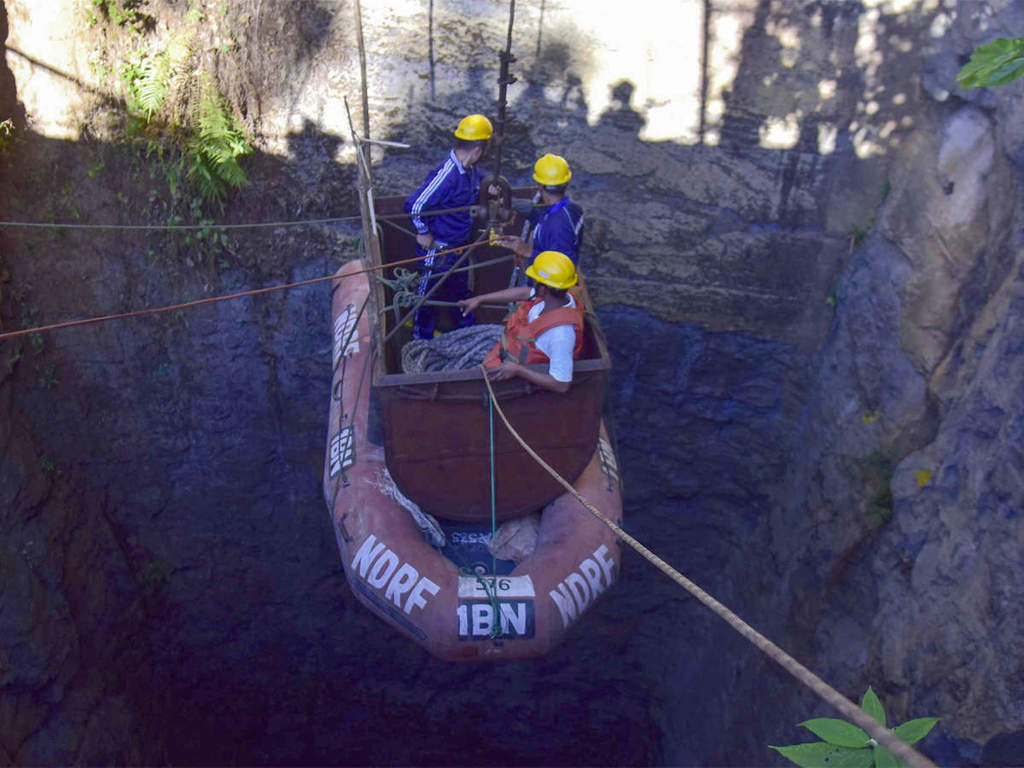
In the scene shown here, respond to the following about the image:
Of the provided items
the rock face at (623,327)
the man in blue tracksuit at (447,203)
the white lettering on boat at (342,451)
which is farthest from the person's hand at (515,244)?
the rock face at (623,327)

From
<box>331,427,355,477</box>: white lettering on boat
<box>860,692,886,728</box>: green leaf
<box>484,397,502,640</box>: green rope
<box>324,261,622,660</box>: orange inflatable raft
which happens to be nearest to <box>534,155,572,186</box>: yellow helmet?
<box>324,261,622,660</box>: orange inflatable raft

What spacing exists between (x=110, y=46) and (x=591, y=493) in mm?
5176

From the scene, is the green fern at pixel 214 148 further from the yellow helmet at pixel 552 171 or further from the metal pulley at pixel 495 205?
the yellow helmet at pixel 552 171

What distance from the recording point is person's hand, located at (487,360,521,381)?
393cm

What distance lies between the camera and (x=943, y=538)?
471 cm

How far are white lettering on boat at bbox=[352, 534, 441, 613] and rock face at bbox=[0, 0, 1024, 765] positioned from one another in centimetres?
294

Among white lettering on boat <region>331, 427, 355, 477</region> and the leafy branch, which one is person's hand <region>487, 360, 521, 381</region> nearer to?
white lettering on boat <region>331, 427, 355, 477</region>

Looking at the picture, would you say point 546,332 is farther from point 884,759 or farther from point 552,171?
point 884,759

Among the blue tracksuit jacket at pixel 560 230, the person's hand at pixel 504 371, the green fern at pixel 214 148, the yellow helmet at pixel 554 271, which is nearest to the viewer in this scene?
the person's hand at pixel 504 371

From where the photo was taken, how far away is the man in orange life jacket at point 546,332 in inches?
157

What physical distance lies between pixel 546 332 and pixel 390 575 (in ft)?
4.89

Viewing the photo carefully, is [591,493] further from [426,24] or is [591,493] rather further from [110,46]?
[110,46]

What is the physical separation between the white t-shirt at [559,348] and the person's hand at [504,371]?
0.19 m

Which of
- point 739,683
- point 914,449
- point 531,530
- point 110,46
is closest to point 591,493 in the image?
point 531,530
